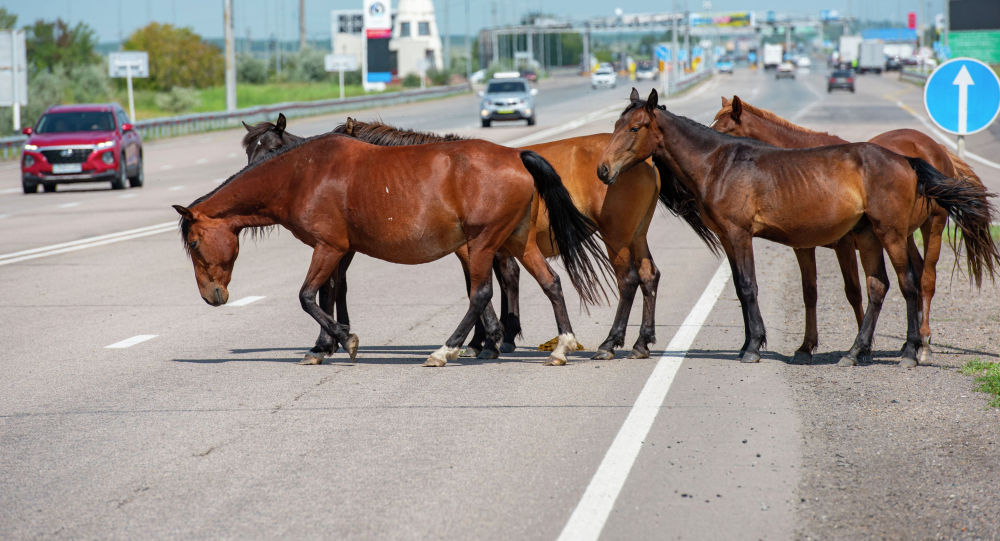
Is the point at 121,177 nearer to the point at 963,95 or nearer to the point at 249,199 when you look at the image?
the point at 963,95

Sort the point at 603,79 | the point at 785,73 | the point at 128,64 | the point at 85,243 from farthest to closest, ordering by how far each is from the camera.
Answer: the point at 785,73 → the point at 603,79 → the point at 128,64 → the point at 85,243

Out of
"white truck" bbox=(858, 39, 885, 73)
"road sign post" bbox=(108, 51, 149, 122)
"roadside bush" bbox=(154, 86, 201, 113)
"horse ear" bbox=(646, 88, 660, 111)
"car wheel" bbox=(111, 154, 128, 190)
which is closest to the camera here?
"horse ear" bbox=(646, 88, 660, 111)

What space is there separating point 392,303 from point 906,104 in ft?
209

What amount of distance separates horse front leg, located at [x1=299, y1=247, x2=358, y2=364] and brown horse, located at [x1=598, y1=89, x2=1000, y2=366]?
2.11 meters

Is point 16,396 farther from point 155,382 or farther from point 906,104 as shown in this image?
point 906,104

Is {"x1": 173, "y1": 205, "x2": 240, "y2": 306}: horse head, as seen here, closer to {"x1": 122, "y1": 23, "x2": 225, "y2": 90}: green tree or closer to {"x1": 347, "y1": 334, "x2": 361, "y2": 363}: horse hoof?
{"x1": 347, "y1": 334, "x2": 361, "y2": 363}: horse hoof

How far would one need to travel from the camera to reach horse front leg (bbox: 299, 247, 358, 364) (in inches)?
384

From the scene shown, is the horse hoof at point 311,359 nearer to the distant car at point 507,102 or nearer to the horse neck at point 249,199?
the horse neck at point 249,199

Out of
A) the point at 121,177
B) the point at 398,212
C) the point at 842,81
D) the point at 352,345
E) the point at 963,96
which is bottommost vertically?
the point at 352,345

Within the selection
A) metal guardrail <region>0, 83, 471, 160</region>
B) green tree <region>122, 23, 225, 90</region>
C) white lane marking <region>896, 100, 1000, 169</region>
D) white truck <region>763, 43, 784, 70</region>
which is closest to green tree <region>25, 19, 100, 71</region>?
green tree <region>122, 23, 225, 90</region>

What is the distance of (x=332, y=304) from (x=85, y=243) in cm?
1147

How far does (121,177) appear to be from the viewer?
32812 millimetres

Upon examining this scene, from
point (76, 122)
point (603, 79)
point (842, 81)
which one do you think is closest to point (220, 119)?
point (76, 122)

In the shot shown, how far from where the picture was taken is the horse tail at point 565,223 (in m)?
9.85
